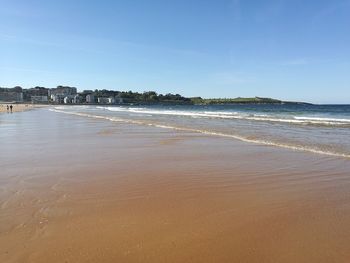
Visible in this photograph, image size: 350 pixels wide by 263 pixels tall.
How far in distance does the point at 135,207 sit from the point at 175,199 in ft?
2.51

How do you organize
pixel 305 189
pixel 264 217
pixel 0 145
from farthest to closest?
1. pixel 0 145
2. pixel 305 189
3. pixel 264 217

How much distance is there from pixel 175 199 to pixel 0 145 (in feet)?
29.9

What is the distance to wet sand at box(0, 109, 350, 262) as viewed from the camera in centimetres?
416

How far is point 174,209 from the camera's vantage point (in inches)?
221

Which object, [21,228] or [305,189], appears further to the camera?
[305,189]

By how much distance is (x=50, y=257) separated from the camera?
13.1 ft

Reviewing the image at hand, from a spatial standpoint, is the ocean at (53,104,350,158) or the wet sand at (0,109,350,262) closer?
the wet sand at (0,109,350,262)

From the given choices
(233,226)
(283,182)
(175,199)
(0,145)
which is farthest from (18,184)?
(0,145)

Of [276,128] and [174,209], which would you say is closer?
[174,209]

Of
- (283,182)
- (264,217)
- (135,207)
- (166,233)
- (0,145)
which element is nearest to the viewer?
(166,233)

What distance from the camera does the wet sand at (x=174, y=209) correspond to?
416 centimetres

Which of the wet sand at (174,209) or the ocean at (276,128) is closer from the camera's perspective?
the wet sand at (174,209)

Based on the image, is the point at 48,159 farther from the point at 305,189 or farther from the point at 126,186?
the point at 305,189

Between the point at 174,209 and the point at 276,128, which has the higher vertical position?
the point at 174,209
